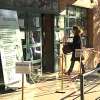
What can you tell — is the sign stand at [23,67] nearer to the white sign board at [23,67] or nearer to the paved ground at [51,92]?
the white sign board at [23,67]

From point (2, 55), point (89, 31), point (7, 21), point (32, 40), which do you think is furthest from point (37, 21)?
point (89, 31)

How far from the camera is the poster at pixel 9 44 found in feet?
21.0

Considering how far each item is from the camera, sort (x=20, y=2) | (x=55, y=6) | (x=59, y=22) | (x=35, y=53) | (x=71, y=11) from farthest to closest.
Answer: (x=71, y=11), (x=59, y=22), (x=55, y=6), (x=35, y=53), (x=20, y=2)

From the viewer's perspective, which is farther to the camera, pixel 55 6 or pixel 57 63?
pixel 57 63

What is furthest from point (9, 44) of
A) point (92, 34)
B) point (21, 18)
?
point (92, 34)

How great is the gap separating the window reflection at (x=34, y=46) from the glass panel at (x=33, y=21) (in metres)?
0.25

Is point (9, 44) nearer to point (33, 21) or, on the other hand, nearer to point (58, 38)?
point (33, 21)

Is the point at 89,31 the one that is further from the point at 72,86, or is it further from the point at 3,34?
the point at 3,34

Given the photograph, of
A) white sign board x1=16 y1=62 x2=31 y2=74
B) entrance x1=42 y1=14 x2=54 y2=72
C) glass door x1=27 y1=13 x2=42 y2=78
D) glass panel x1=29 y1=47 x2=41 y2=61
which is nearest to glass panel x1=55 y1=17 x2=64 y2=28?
entrance x1=42 y1=14 x2=54 y2=72

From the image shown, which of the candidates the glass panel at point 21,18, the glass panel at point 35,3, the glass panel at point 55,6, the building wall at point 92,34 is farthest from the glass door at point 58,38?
the building wall at point 92,34

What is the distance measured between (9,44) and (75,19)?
15.5 ft

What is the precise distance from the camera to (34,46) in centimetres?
791

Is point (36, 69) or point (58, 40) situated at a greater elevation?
point (58, 40)

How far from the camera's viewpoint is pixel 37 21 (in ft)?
26.4
